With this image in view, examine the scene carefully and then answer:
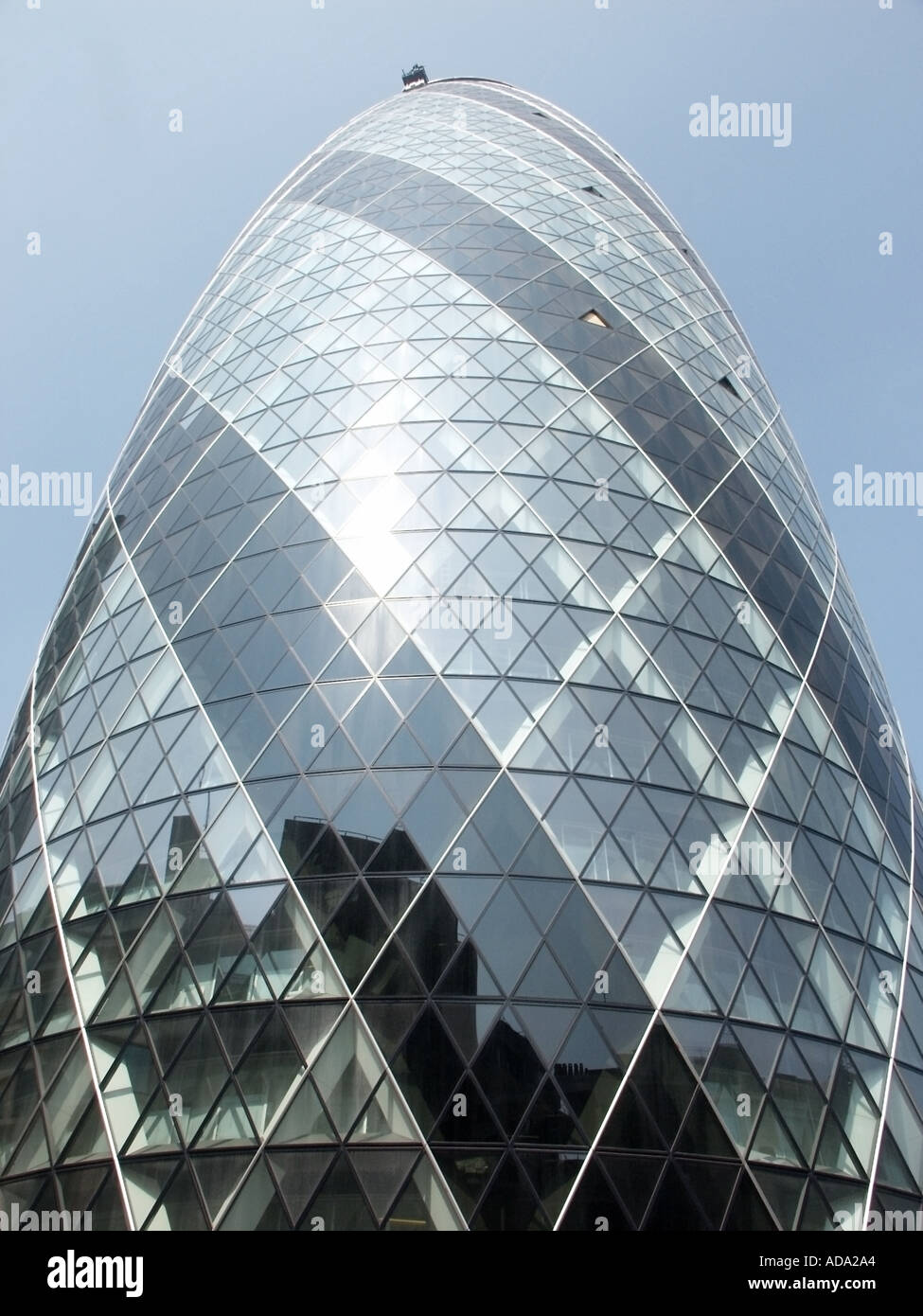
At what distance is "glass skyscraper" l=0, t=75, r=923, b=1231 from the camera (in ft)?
51.1

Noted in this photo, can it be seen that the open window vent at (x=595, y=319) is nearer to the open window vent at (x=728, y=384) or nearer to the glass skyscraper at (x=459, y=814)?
the glass skyscraper at (x=459, y=814)

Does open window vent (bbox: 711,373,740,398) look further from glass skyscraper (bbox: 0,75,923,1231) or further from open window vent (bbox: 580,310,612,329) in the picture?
open window vent (bbox: 580,310,612,329)

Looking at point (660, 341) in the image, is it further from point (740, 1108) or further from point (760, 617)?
point (740, 1108)

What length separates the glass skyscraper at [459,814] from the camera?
15.6 meters

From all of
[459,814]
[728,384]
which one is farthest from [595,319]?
[459,814]

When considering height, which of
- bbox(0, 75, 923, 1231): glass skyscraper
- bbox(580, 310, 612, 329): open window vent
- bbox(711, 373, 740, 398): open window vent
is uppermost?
bbox(580, 310, 612, 329): open window vent

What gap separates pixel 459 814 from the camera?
57.9ft

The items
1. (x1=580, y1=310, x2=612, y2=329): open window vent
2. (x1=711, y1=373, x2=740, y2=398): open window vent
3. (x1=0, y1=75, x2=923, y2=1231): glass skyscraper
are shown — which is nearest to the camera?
(x1=0, y1=75, x2=923, y2=1231): glass skyscraper

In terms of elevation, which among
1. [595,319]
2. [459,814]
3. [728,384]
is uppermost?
[595,319]

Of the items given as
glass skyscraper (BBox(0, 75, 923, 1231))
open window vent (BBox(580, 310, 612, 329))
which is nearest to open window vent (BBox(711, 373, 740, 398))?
glass skyscraper (BBox(0, 75, 923, 1231))

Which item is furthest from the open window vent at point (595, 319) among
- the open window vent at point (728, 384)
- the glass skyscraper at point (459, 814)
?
the open window vent at point (728, 384)

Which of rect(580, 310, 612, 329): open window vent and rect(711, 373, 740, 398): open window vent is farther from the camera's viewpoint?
rect(711, 373, 740, 398): open window vent

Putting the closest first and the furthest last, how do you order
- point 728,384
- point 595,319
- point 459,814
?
point 459,814, point 595,319, point 728,384

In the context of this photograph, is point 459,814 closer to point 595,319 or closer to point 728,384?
point 595,319
